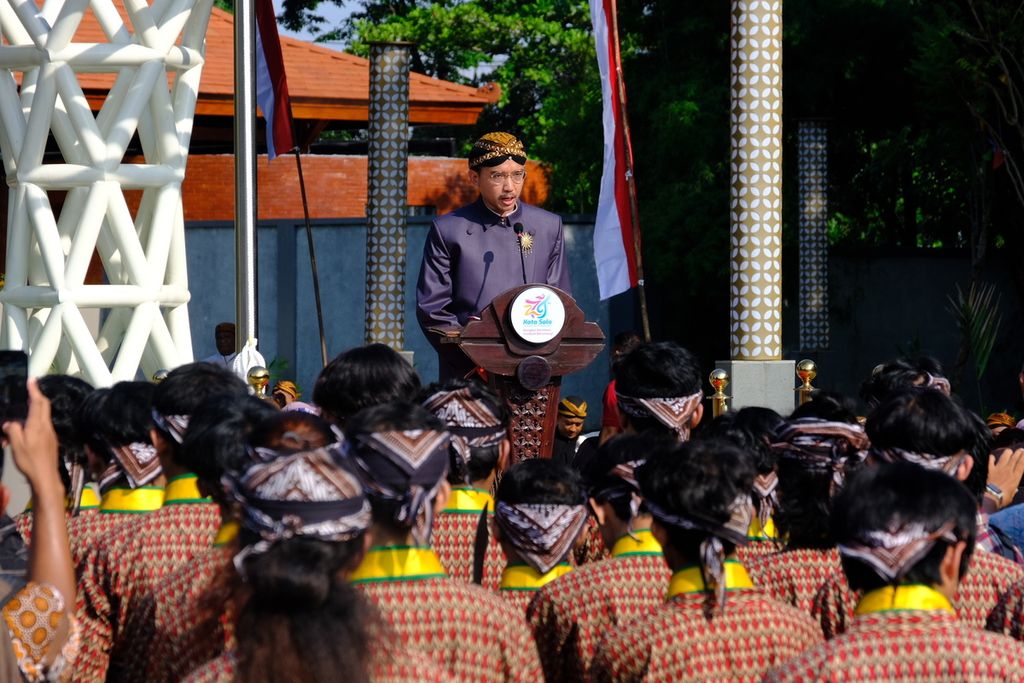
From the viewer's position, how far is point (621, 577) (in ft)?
11.0

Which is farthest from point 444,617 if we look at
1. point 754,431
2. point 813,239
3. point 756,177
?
point 813,239

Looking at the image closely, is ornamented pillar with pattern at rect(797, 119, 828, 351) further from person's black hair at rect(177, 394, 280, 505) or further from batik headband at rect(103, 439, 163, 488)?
person's black hair at rect(177, 394, 280, 505)

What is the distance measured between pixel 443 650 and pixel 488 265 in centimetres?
363

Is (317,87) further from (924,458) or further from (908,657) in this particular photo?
(908,657)

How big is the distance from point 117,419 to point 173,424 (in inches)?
Result: 9.3

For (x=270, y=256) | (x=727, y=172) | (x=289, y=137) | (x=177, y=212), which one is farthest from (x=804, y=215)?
(x=177, y=212)

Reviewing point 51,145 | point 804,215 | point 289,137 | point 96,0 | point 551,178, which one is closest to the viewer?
Answer: point 96,0

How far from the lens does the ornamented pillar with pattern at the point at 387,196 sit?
1341 cm

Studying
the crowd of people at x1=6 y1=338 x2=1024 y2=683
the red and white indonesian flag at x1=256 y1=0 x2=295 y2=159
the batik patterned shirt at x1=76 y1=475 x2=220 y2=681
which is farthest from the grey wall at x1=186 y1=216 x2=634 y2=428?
the batik patterned shirt at x1=76 y1=475 x2=220 y2=681

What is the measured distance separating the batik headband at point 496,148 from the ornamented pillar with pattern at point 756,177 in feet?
12.0

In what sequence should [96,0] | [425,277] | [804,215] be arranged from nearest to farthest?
[425,277], [96,0], [804,215]

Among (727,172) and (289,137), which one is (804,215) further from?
(289,137)

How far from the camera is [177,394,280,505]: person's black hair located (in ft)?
10.2

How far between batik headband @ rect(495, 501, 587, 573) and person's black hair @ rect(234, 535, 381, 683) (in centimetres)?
127
